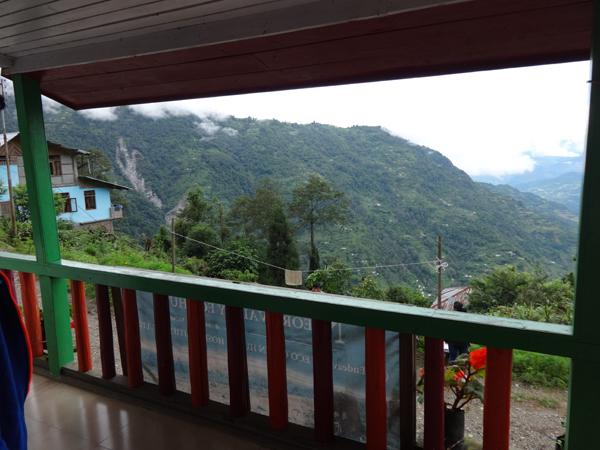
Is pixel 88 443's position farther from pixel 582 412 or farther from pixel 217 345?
pixel 582 412

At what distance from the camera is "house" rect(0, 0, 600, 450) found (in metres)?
1.07

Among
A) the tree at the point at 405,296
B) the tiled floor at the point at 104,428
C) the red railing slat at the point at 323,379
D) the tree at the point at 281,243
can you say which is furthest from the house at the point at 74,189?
the tree at the point at 405,296

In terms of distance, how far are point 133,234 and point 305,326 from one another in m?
25.4

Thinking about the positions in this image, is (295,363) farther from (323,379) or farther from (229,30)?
(229,30)

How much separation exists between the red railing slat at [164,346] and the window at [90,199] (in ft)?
43.4

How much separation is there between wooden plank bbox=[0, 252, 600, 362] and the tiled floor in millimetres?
621

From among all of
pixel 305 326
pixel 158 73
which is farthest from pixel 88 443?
pixel 158 73

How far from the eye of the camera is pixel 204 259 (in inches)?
853

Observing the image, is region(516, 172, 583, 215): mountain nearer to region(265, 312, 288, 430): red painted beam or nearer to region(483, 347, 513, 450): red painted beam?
region(483, 347, 513, 450): red painted beam

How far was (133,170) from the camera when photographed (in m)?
26.1

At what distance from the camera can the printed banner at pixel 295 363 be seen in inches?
58.1

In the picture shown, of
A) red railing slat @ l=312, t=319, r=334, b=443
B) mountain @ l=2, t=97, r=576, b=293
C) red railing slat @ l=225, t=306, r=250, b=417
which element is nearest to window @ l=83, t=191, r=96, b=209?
mountain @ l=2, t=97, r=576, b=293

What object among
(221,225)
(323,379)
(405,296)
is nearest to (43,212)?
(323,379)

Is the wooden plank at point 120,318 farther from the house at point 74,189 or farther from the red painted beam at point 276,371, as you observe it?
the house at point 74,189
